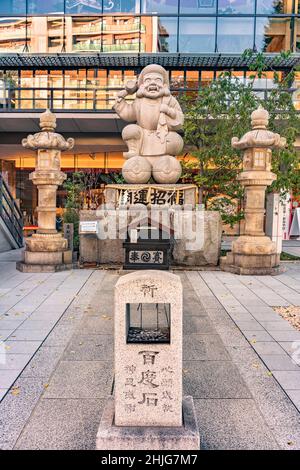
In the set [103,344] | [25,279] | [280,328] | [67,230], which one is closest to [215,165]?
[67,230]

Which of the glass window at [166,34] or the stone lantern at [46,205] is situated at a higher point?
the glass window at [166,34]

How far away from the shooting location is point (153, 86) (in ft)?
37.7

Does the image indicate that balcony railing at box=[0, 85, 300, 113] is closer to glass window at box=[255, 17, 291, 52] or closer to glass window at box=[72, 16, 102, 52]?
glass window at box=[72, 16, 102, 52]

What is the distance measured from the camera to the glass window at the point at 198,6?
2102cm

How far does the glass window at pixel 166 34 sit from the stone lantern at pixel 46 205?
12.6 m

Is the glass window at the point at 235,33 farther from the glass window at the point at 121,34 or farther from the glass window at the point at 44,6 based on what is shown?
the glass window at the point at 44,6

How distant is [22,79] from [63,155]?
5.14m

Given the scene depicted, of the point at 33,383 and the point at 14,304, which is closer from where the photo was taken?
the point at 33,383

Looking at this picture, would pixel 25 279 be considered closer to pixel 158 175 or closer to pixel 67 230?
pixel 67 230

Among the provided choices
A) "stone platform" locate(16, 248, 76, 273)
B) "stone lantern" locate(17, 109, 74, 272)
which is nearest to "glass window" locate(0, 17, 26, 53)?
"stone lantern" locate(17, 109, 74, 272)

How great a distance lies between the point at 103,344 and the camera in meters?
5.09

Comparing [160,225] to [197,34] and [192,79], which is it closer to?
[192,79]

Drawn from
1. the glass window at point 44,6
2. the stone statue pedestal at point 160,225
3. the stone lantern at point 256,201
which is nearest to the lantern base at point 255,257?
the stone lantern at point 256,201
